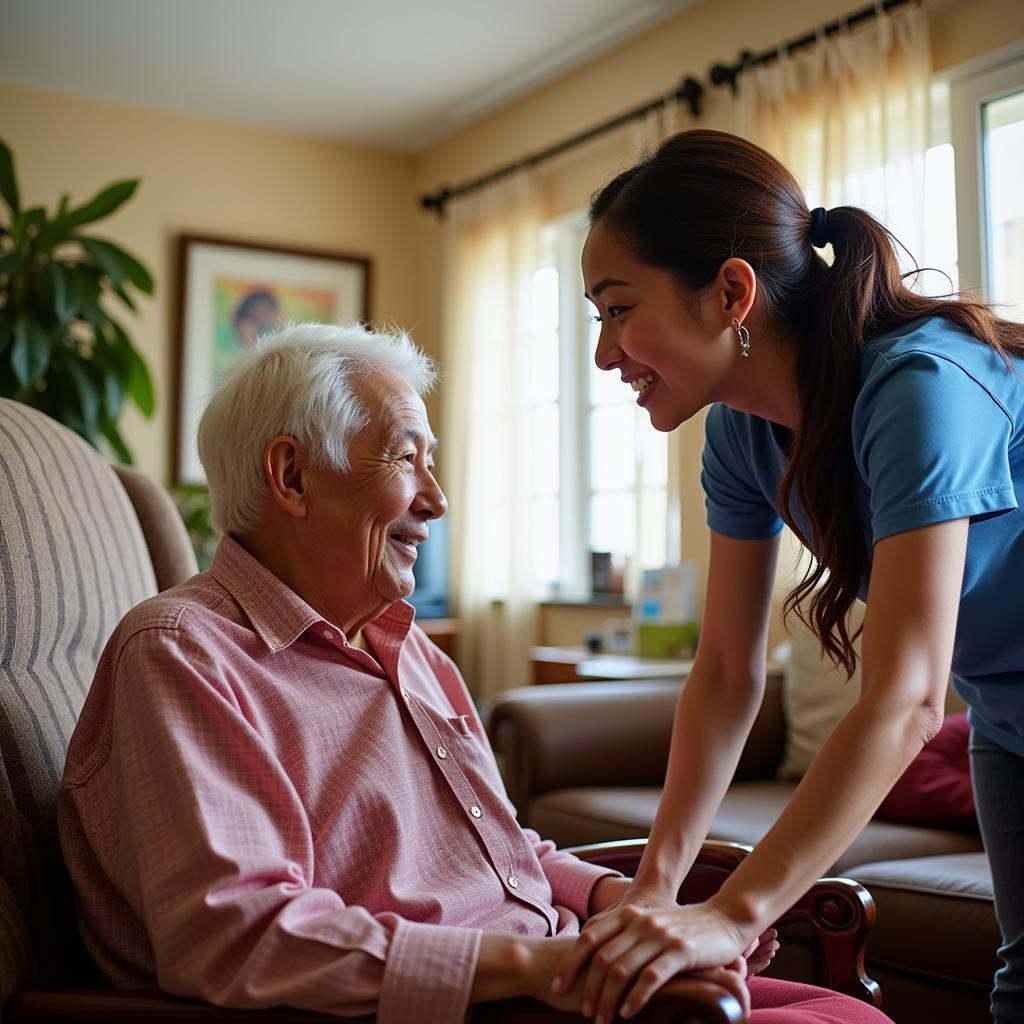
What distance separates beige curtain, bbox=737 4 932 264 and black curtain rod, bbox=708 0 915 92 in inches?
0.9

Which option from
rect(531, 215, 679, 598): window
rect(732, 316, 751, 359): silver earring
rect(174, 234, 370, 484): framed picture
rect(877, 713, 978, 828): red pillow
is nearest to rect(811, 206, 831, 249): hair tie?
rect(732, 316, 751, 359): silver earring

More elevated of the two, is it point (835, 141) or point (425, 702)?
point (835, 141)

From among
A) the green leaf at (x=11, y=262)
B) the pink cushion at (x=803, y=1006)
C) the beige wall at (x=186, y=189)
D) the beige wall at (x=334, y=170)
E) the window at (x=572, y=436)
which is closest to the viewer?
the pink cushion at (x=803, y=1006)

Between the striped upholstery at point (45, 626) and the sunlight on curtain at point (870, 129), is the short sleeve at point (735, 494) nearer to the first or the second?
the striped upholstery at point (45, 626)

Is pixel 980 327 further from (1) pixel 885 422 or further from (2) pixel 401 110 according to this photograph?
(2) pixel 401 110

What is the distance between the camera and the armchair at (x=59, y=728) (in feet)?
3.32

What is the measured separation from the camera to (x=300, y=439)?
1.38 metres

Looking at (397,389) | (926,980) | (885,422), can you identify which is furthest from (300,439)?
(926,980)

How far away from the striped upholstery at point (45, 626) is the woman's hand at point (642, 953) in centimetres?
52

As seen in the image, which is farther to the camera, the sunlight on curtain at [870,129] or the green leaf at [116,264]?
the green leaf at [116,264]

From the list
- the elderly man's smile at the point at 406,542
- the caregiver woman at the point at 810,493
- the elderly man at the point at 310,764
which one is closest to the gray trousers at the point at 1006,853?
the caregiver woman at the point at 810,493

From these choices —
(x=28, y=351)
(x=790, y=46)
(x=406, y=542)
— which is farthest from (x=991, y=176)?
(x=28, y=351)

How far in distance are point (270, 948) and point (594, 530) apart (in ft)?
12.9

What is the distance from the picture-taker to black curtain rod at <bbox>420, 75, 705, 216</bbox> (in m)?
4.05
